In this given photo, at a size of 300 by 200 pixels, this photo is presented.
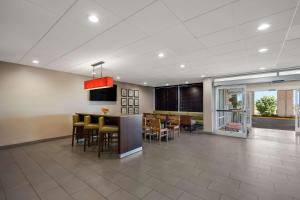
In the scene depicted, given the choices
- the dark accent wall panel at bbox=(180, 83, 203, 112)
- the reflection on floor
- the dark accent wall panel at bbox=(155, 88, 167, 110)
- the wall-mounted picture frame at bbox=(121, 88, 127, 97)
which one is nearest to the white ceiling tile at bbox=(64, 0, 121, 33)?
the wall-mounted picture frame at bbox=(121, 88, 127, 97)

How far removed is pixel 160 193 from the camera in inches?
85.3

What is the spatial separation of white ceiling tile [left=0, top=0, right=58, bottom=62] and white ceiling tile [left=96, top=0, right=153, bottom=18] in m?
0.88

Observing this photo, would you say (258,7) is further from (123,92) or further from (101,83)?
(123,92)

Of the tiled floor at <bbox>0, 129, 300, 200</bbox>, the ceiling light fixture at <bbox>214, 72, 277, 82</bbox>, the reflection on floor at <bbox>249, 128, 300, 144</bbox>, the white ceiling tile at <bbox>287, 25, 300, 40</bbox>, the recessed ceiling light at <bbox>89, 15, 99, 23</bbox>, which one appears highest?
the white ceiling tile at <bbox>287, 25, 300, 40</bbox>

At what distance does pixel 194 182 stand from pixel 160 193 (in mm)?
687

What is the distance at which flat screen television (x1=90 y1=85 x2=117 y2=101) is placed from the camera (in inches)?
250

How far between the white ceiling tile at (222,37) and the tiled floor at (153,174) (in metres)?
2.60

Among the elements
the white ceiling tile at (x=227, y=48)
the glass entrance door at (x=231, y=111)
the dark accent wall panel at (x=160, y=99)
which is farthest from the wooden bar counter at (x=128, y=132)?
the dark accent wall panel at (x=160, y=99)

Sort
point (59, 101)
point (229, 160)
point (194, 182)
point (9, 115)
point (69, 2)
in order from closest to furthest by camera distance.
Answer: point (69, 2) → point (194, 182) → point (229, 160) → point (9, 115) → point (59, 101)

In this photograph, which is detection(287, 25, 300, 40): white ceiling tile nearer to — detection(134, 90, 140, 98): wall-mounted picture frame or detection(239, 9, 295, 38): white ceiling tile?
detection(239, 9, 295, 38): white ceiling tile

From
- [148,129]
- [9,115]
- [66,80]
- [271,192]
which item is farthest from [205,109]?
[9,115]

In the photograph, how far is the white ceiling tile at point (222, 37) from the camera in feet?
8.20

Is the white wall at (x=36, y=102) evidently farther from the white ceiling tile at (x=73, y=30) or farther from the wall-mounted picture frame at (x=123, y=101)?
the wall-mounted picture frame at (x=123, y=101)

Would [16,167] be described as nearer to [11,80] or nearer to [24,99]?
[24,99]
